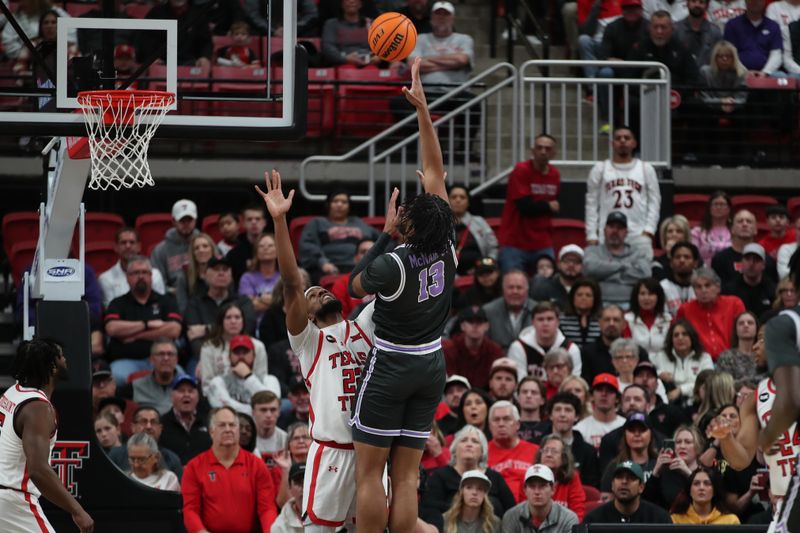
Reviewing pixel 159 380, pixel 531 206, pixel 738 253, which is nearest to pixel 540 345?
pixel 531 206

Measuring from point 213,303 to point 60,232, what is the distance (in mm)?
4017

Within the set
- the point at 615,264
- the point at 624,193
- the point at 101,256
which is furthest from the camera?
the point at 624,193

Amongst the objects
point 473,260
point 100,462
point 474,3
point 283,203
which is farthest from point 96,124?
point 474,3

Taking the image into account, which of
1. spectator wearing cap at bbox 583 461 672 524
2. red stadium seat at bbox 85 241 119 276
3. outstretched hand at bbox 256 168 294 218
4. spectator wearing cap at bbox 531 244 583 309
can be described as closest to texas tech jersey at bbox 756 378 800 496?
outstretched hand at bbox 256 168 294 218

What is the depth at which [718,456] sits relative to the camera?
12.0 meters

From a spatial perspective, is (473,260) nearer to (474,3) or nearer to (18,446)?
(474,3)

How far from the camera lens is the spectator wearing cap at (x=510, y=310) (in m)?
14.4

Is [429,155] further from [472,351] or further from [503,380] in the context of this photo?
[472,351]

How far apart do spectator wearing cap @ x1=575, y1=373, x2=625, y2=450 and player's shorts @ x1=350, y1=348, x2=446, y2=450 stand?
4.40 metres

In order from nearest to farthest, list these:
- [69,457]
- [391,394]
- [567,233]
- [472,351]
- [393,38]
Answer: [391,394] < [393,38] < [69,457] < [472,351] < [567,233]

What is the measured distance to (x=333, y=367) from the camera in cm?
882

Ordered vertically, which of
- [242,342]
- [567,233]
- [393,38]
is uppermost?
[393,38]

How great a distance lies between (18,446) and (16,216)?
7.59 meters

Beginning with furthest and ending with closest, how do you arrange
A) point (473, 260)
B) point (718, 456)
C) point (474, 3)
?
point (474, 3), point (473, 260), point (718, 456)
